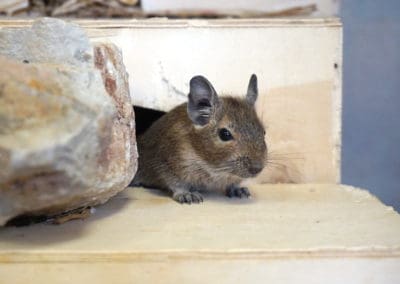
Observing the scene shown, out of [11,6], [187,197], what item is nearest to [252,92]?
[187,197]

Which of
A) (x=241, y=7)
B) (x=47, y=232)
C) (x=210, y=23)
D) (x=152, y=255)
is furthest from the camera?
(x=241, y=7)

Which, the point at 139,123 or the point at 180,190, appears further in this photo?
the point at 139,123

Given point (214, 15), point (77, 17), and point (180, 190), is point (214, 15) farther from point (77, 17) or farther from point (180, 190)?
point (180, 190)

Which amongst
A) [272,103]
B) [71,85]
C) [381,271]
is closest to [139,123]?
[272,103]

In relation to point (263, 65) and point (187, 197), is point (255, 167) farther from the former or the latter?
point (263, 65)

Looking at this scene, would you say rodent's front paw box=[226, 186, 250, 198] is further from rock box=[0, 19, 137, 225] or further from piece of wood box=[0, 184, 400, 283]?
rock box=[0, 19, 137, 225]

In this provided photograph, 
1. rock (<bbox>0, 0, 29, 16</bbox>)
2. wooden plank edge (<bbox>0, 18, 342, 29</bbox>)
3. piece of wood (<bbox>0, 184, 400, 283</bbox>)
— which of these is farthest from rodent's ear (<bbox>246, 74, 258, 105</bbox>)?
rock (<bbox>0, 0, 29, 16</bbox>)

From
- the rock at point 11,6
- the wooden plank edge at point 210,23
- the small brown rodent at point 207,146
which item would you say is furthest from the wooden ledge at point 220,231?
the rock at point 11,6
